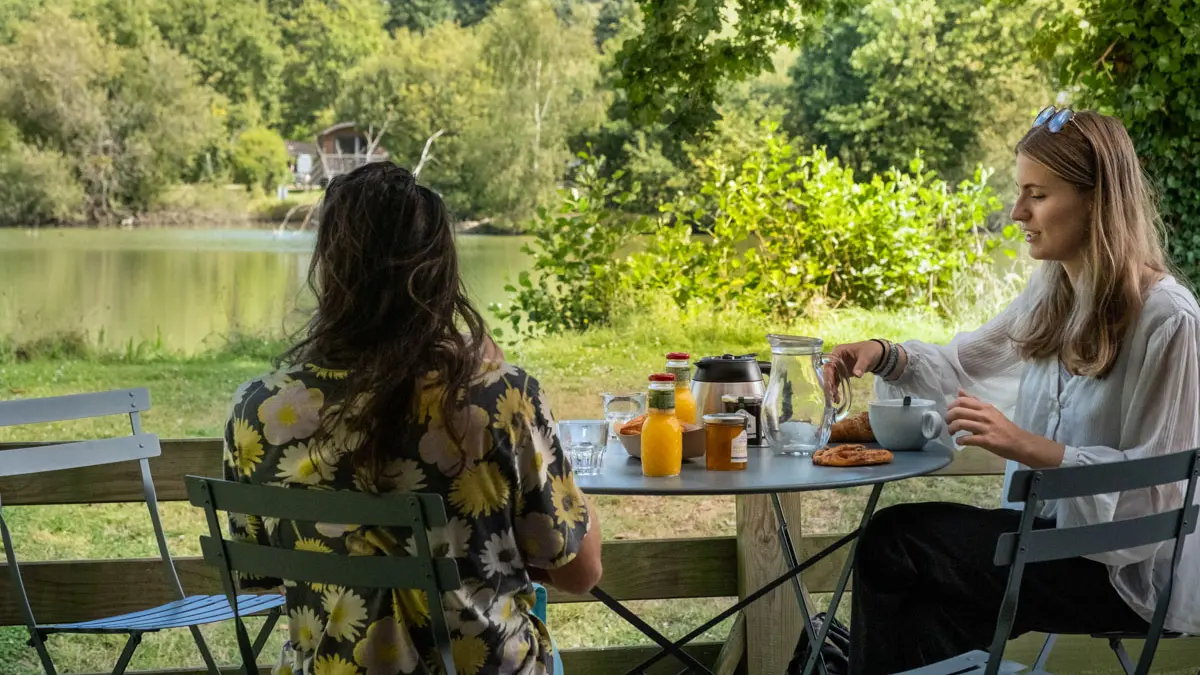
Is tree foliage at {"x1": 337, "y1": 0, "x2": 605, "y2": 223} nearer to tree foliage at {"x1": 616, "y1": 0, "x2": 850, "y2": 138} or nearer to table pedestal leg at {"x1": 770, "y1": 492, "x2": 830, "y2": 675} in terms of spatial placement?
tree foliage at {"x1": 616, "y1": 0, "x2": 850, "y2": 138}

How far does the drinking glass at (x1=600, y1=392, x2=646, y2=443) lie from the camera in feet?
6.77

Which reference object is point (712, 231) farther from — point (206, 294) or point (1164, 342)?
point (1164, 342)

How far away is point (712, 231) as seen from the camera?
704 cm

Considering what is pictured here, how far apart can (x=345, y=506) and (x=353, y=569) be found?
0.08m

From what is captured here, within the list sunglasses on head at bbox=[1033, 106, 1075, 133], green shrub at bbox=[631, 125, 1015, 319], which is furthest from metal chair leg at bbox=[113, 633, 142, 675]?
green shrub at bbox=[631, 125, 1015, 319]

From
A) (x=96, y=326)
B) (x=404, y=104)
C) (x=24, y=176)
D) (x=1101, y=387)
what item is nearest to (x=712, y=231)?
(x=404, y=104)

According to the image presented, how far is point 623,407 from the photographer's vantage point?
208 centimetres

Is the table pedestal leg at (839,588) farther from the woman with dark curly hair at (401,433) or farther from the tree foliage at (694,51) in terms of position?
the tree foliage at (694,51)

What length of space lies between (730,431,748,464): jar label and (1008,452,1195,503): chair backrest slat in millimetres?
461

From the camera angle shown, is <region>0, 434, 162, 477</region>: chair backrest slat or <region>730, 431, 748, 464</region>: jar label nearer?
<region>730, 431, 748, 464</region>: jar label

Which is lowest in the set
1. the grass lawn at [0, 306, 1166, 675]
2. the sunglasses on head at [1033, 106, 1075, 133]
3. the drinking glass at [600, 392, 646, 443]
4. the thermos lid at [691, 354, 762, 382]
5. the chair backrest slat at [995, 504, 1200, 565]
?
the grass lawn at [0, 306, 1166, 675]

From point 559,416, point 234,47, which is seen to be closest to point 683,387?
point 559,416

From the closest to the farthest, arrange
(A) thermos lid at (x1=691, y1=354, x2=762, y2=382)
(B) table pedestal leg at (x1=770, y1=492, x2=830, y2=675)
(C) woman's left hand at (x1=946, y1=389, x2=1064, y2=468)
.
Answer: (C) woman's left hand at (x1=946, y1=389, x2=1064, y2=468)
(A) thermos lid at (x1=691, y1=354, x2=762, y2=382)
(B) table pedestal leg at (x1=770, y1=492, x2=830, y2=675)

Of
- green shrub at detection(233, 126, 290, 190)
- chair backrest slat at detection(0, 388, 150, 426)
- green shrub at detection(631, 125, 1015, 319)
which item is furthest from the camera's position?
green shrub at detection(233, 126, 290, 190)
